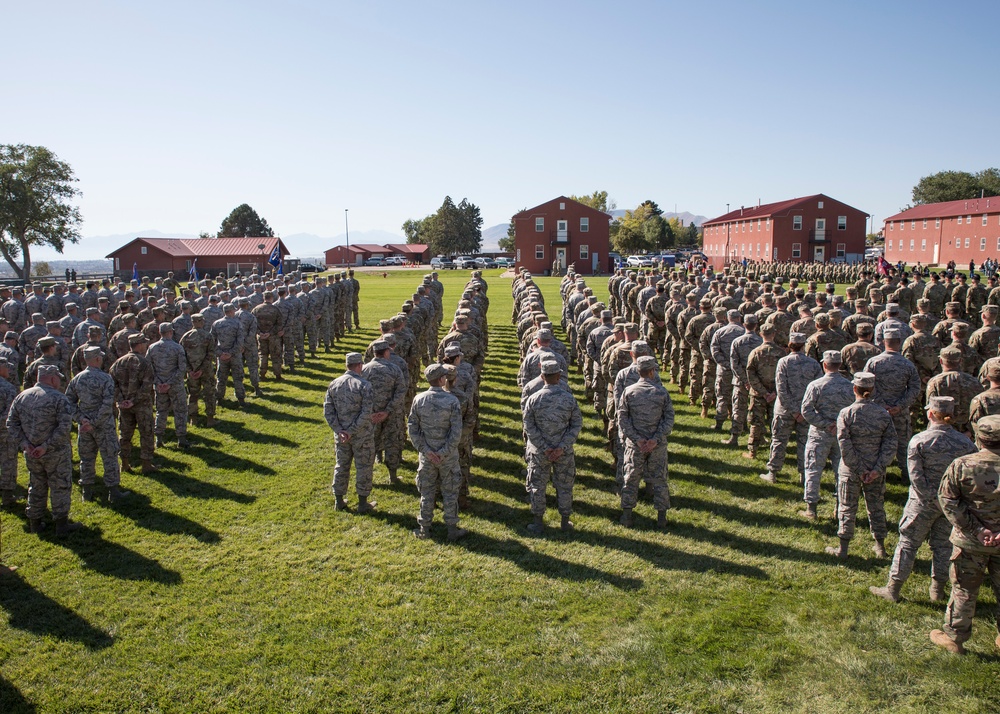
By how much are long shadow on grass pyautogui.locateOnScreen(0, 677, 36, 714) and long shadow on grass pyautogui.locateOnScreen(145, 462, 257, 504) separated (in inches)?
154

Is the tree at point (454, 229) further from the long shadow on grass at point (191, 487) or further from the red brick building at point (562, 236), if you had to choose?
the long shadow on grass at point (191, 487)

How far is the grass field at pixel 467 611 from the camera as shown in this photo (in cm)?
550

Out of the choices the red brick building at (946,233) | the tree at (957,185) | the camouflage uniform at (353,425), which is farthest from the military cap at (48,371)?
the tree at (957,185)

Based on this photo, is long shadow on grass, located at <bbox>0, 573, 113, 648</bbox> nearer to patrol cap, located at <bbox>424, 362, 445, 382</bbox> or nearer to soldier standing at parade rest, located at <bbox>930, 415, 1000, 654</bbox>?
patrol cap, located at <bbox>424, 362, 445, 382</bbox>

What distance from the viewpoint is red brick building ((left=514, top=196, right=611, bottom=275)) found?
224 feet

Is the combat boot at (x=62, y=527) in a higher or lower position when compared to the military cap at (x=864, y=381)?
lower

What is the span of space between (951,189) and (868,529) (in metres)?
137

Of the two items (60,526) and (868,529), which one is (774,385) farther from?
(60,526)

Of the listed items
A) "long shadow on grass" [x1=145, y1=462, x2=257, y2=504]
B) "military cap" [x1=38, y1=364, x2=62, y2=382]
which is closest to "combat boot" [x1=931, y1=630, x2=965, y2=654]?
"long shadow on grass" [x1=145, y1=462, x2=257, y2=504]

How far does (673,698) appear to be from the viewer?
539 cm

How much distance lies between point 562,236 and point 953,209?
3961cm

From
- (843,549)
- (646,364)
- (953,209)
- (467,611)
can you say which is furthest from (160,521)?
(953,209)

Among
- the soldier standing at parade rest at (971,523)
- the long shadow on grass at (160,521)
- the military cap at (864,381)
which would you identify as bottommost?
the long shadow on grass at (160,521)

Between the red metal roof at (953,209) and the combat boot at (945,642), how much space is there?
→ 228 feet
